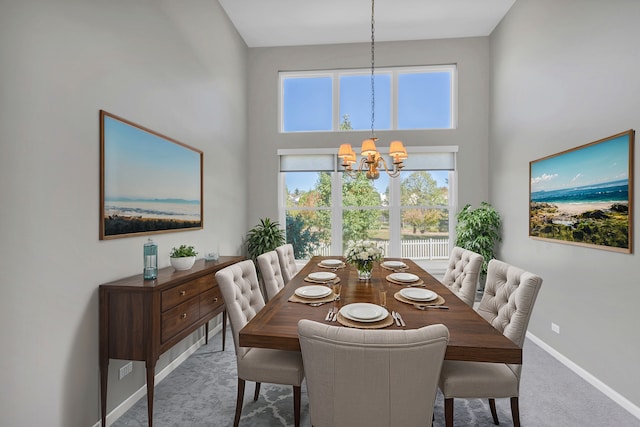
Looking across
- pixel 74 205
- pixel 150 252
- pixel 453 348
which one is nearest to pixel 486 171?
pixel 453 348

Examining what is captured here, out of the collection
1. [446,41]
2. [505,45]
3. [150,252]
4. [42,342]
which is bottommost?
[42,342]

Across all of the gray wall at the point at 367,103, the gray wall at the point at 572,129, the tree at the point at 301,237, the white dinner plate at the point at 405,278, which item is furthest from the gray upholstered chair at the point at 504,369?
the tree at the point at 301,237

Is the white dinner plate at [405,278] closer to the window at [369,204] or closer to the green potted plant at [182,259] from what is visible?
the green potted plant at [182,259]

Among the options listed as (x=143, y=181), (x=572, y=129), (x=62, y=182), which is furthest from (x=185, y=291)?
(x=572, y=129)

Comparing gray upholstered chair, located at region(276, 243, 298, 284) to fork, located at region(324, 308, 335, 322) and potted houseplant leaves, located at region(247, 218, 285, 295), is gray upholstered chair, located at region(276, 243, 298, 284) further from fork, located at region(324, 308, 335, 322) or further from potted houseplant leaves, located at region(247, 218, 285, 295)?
fork, located at region(324, 308, 335, 322)

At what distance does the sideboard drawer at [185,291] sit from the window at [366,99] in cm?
302

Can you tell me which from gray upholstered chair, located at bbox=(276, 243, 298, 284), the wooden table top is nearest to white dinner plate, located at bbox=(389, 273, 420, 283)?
the wooden table top

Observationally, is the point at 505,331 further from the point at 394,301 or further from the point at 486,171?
the point at 486,171

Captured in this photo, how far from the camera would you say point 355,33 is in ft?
14.6

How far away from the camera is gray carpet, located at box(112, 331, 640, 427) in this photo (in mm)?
2088

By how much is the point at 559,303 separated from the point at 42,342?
13.3ft

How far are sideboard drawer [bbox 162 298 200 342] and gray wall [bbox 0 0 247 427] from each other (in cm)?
41

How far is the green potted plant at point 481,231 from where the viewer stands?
4.12 metres

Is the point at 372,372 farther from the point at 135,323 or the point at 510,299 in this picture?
the point at 135,323
